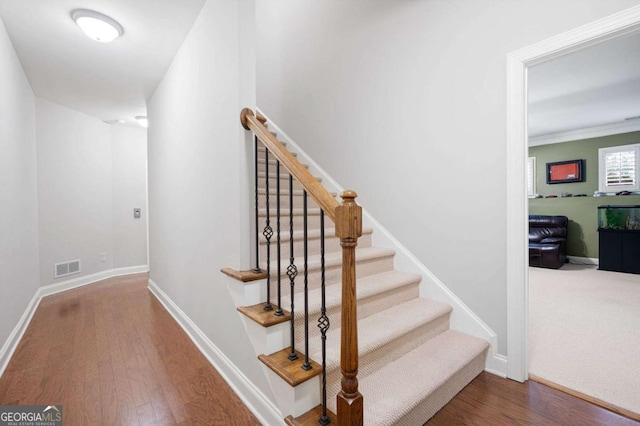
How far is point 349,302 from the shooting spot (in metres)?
1.11

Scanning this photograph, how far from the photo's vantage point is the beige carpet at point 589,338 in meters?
1.76

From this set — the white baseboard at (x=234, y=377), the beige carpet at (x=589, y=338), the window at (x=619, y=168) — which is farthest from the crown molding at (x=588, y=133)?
the white baseboard at (x=234, y=377)

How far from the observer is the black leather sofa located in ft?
17.2

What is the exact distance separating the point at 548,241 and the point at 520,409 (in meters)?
5.32

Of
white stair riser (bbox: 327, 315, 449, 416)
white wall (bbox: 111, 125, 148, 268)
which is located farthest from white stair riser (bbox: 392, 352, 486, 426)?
white wall (bbox: 111, 125, 148, 268)

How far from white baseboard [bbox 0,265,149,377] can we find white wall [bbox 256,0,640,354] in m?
3.04

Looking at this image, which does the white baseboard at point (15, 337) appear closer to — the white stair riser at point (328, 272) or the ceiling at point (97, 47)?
the white stair riser at point (328, 272)

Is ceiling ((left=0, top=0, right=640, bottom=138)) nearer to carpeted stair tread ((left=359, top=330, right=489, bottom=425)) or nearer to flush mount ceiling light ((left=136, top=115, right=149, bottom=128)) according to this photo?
flush mount ceiling light ((left=136, top=115, right=149, bottom=128))

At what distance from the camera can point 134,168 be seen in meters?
5.09

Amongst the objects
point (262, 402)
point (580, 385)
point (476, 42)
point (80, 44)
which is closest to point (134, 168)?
point (80, 44)

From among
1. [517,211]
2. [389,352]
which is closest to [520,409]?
[389,352]

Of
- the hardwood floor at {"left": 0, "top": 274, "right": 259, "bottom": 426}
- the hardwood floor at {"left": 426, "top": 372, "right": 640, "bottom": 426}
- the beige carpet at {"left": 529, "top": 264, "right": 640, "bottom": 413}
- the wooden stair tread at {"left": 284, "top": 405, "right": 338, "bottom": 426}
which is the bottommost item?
the hardwood floor at {"left": 0, "top": 274, "right": 259, "bottom": 426}

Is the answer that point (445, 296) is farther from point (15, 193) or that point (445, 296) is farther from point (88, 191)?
point (88, 191)

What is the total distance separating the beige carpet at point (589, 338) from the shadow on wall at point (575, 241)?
1917mm
